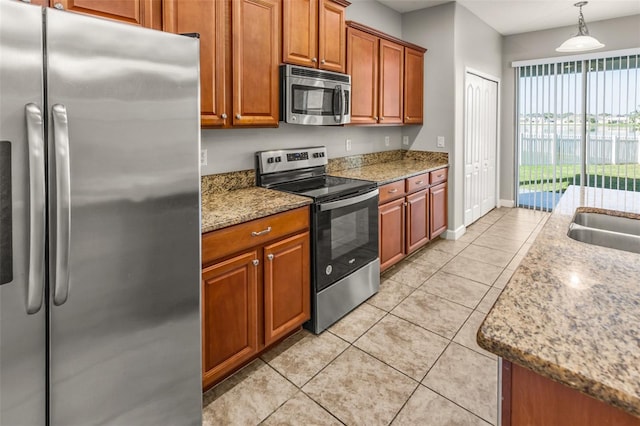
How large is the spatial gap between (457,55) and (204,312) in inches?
157

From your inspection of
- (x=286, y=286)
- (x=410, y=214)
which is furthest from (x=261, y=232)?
(x=410, y=214)

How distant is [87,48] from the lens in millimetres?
1127

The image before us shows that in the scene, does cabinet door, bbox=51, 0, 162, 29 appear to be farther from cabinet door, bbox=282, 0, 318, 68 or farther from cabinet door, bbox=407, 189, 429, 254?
cabinet door, bbox=407, 189, 429, 254

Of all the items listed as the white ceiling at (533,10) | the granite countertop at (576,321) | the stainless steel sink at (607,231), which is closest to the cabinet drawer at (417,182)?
the stainless steel sink at (607,231)

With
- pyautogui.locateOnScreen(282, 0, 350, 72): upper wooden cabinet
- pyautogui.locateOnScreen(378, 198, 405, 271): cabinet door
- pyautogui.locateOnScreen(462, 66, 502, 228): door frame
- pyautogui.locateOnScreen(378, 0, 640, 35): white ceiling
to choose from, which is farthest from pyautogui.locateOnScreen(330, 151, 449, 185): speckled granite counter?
pyautogui.locateOnScreen(378, 0, 640, 35): white ceiling

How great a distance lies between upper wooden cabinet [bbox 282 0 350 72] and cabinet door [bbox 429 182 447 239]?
1.80 m

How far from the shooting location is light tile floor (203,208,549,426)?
5.84 ft

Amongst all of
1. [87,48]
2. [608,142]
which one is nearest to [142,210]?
[87,48]

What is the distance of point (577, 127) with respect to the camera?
5.39 metres

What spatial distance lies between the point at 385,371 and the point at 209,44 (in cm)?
208

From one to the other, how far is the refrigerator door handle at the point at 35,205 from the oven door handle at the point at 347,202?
4.98 feet

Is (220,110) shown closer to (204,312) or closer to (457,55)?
(204,312)

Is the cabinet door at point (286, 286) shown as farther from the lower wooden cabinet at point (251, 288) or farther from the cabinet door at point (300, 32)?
the cabinet door at point (300, 32)

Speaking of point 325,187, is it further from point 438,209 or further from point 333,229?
point 438,209
